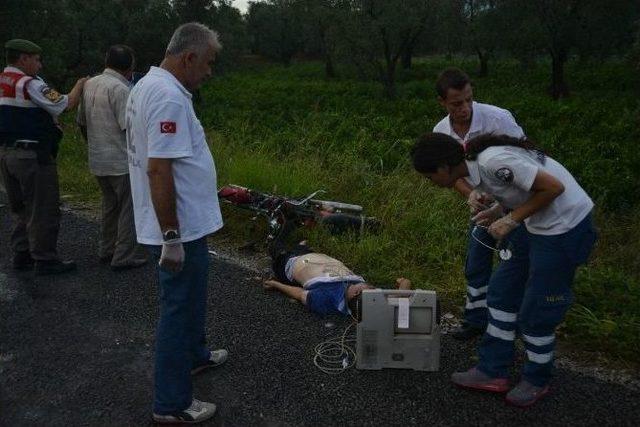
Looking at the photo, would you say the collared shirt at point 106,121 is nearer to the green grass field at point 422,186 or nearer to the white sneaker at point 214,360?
the green grass field at point 422,186

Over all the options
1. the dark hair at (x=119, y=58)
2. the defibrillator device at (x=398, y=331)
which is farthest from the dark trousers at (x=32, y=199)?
the defibrillator device at (x=398, y=331)

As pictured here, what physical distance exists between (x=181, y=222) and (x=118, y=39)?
24.6m

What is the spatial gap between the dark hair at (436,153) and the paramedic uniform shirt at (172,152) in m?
1.06

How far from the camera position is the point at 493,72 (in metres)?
34.2

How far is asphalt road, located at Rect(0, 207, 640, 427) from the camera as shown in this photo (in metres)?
3.09

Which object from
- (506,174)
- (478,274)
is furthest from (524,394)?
(506,174)

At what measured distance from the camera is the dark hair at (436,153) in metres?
2.96

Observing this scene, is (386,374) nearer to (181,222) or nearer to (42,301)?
(181,222)

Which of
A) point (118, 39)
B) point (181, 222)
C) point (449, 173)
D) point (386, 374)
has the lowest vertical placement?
point (386, 374)

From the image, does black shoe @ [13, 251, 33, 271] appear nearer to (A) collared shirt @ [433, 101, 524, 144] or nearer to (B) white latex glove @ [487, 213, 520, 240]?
(A) collared shirt @ [433, 101, 524, 144]

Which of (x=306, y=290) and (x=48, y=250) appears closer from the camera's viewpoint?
(x=306, y=290)

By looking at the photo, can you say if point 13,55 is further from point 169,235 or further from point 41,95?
point 169,235

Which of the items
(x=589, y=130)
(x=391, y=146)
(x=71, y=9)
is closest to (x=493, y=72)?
(x=589, y=130)

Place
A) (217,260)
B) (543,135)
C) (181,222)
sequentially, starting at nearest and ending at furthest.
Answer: (181,222)
(217,260)
(543,135)
